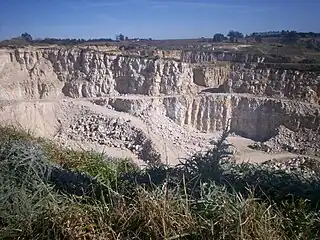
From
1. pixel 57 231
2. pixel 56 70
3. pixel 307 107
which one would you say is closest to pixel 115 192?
pixel 57 231

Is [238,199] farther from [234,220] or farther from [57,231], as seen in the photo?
[57,231]

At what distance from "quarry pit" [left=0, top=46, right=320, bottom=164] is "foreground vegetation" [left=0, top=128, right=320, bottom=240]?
13.8 m

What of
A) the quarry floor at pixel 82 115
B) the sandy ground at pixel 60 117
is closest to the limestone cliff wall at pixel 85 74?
the quarry floor at pixel 82 115

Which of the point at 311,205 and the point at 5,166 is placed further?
the point at 5,166

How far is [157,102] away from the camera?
2488 cm

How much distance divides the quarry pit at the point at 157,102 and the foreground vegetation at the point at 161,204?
13.8 metres

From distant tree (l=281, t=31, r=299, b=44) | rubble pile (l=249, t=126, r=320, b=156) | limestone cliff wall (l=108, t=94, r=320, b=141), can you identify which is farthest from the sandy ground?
distant tree (l=281, t=31, r=299, b=44)

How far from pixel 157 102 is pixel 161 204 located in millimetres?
22304

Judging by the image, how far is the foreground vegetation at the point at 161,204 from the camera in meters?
2.49

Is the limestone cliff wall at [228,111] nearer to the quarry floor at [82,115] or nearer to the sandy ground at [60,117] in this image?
the quarry floor at [82,115]

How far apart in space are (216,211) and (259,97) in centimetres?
2279

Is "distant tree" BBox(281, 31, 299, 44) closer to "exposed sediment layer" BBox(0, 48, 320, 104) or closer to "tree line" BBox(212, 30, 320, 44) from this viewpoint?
"tree line" BBox(212, 30, 320, 44)

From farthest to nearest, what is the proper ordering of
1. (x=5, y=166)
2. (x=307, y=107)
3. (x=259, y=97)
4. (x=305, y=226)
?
(x=259, y=97), (x=307, y=107), (x=5, y=166), (x=305, y=226)

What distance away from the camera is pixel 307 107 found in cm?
2291
